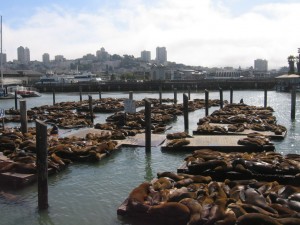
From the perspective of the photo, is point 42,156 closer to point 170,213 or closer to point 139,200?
point 139,200

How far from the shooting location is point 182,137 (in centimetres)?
1780

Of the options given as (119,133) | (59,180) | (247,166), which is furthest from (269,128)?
(59,180)

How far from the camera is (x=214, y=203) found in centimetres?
798

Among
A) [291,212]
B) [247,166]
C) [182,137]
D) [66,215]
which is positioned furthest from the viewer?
[182,137]

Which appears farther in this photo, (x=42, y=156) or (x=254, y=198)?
(x=42, y=156)

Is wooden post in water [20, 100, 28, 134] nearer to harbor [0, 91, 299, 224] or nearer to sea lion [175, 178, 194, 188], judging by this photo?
harbor [0, 91, 299, 224]

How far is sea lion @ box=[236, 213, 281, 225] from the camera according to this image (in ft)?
22.7

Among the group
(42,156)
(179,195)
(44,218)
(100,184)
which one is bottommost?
(44,218)

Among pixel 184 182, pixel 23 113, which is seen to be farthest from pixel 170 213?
pixel 23 113

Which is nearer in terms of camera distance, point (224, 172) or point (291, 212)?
Answer: point (291, 212)

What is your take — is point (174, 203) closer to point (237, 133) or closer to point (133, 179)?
point (133, 179)

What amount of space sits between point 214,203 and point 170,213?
88cm

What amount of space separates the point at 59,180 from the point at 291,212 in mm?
7226

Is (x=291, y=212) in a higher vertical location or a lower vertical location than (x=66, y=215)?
higher
